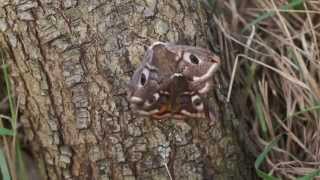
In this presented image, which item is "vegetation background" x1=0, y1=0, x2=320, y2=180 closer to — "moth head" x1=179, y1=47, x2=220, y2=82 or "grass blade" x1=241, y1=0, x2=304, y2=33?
"grass blade" x1=241, y1=0, x2=304, y2=33

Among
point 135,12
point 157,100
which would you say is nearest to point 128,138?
point 157,100

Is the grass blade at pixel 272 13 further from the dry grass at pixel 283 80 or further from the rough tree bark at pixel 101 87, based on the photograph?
the rough tree bark at pixel 101 87

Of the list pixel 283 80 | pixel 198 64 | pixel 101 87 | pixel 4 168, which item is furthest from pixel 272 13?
pixel 4 168

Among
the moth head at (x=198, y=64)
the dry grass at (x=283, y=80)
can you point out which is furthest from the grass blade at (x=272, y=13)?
the moth head at (x=198, y=64)

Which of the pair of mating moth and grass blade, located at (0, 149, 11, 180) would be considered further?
grass blade, located at (0, 149, 11, 180)

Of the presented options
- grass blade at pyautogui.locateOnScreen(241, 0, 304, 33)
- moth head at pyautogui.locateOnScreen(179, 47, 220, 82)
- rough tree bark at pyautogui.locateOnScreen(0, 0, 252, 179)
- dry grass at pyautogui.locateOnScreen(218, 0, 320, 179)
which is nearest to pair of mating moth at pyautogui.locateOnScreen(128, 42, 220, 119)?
moth head at pyautogui.locateOnScreen(179, 47, 220, 82)

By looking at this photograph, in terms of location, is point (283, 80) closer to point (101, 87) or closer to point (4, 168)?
point (101, 87)
